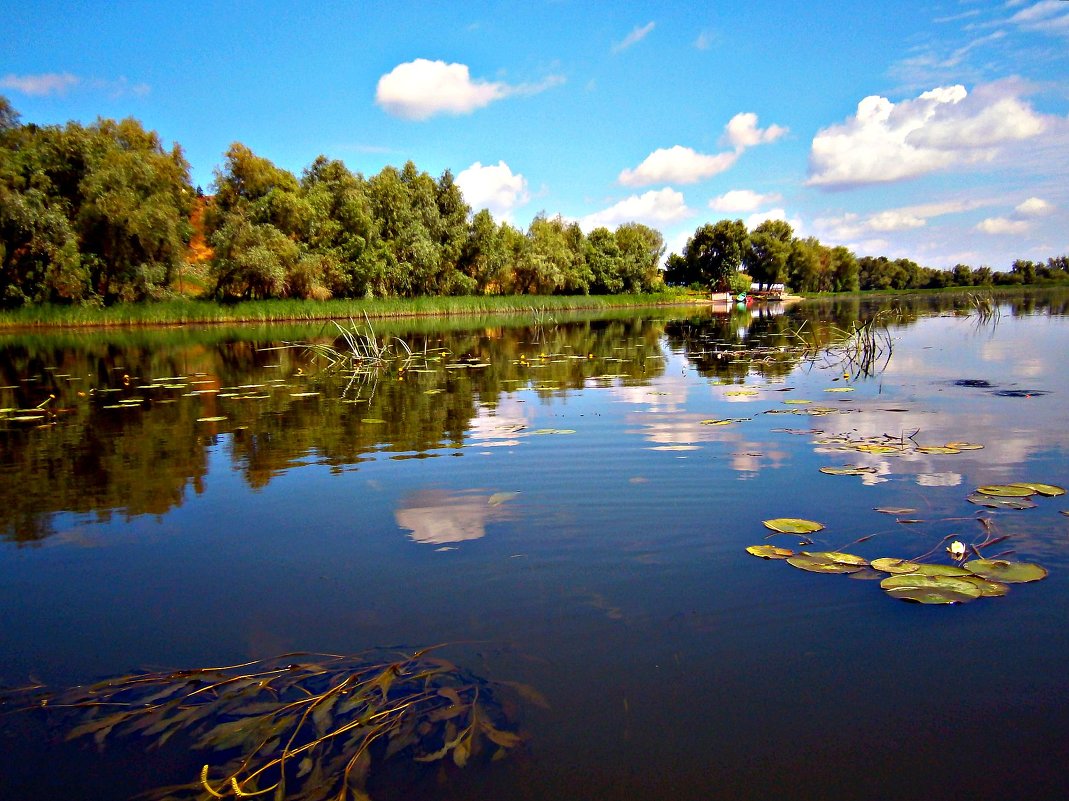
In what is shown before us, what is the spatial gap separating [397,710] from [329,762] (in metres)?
0.33

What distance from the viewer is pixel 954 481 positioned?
5.58 m

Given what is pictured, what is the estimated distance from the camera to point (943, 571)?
375cm

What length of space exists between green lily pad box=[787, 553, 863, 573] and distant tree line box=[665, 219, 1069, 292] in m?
87.6

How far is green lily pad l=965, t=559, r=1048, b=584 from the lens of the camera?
12.1ft

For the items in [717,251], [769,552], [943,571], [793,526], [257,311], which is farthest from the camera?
[717,251]

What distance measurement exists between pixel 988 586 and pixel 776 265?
101 meters

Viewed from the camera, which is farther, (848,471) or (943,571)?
(848,471)

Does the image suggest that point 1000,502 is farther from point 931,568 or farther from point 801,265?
Result: point 801,265

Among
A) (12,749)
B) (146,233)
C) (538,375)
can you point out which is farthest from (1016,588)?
(146,233)

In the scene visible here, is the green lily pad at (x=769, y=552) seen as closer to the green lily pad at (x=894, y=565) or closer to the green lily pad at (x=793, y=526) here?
the green lily pad at (x=793, y=526)

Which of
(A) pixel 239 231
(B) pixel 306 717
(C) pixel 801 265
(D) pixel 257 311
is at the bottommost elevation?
(B) pixel 306 717

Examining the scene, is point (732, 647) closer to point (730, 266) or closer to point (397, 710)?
point (397, 710)

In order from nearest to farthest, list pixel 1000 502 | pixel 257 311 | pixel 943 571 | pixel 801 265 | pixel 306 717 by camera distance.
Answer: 1. pixel 306 717
2. pixel 943 571
3. pixel 1000 502
4. pixel 257 311
5. pixel 801 265

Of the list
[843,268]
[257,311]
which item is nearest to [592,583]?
[257,311]
